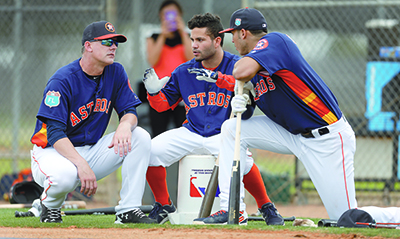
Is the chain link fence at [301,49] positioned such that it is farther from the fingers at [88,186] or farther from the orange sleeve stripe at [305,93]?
the fingers at [88,186]

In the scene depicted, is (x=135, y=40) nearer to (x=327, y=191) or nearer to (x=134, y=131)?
(x=134, y=131)

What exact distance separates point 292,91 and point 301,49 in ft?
14.1

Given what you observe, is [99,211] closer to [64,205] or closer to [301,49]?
[64,205]

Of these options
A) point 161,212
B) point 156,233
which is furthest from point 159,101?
point 156,233

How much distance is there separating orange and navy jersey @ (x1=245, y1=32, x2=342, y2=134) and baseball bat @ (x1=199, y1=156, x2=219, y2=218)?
1.91 ft

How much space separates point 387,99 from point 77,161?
4338 millimetres

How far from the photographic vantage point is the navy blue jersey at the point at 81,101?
131 inches

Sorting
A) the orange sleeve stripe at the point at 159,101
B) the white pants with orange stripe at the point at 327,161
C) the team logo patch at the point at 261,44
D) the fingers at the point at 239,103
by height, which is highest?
Result: the team logo patch at the point at 261,44

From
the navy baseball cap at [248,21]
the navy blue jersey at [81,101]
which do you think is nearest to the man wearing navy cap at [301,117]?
the navy baseball cap at [248,21]

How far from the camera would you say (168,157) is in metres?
3.70

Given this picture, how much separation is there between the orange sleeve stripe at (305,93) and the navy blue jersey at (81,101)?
1.21 meters

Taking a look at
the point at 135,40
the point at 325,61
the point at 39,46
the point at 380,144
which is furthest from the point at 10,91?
the point at 380,144

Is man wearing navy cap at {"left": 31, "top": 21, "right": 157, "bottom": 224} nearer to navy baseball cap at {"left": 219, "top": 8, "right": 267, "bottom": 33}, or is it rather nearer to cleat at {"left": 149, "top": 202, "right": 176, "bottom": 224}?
cleat at {"left": 149, "top": 202, "right": 176, "bottom": 224}

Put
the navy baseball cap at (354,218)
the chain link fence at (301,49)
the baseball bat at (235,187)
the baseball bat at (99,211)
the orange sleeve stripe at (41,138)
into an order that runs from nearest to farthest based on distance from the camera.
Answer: the navy baseball cap at (354,218) < the baseball bat at (235,187) < the orange sleeve stripe at (41,138) < the baseball bat at (99,211) < the chain link fence at (301,49)
